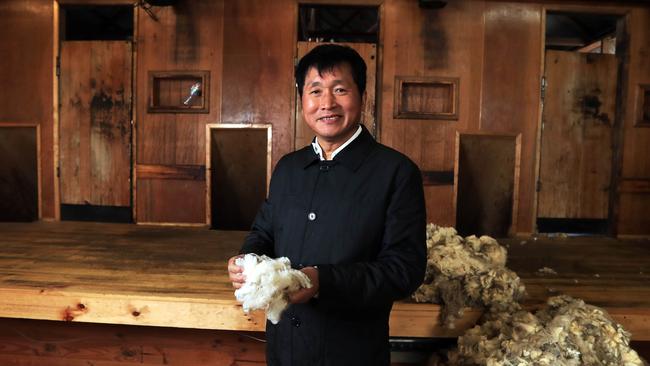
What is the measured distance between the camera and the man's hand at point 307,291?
3.17ft

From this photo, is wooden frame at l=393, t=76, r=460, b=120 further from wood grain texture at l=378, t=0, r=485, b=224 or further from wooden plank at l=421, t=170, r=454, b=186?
wooden plank at l=421, t=170, r=454, b=186

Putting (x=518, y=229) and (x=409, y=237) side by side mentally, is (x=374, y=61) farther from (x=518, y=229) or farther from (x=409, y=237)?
(x=409, y=237)

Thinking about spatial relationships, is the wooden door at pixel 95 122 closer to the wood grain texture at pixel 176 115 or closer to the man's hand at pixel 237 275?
the wood grain texture at pixel 176 115

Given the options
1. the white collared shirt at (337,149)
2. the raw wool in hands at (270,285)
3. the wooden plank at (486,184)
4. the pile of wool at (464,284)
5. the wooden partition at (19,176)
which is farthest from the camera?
the wooden partition at (19,176)

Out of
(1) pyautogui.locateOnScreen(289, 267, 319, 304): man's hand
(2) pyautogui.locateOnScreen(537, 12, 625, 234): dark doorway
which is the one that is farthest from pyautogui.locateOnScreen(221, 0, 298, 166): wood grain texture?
(1) pyautogui.locateOnScreen(289, 267, 319, 304): man's hand

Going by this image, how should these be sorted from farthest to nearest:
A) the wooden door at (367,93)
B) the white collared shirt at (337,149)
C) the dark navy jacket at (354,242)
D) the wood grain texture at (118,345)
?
the wooden door at (367,93)
the wood grain texture at (118,345)
the white collared shirt at (337,149)
the dark navy jacket at (354,242)

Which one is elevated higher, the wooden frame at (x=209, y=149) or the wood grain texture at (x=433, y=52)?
the wood grain texture at (x=433, y=52)

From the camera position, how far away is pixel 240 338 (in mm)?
2006

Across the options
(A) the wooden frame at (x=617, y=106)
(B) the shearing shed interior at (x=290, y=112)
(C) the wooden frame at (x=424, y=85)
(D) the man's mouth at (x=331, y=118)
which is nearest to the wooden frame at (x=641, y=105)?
(B) the shearing shed interior at (x=290, y=112)

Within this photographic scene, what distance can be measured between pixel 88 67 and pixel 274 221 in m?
3.55

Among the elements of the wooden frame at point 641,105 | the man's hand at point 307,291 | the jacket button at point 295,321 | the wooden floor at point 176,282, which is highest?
the wooden frame at point 641,105

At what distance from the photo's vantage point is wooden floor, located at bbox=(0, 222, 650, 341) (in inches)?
70.9

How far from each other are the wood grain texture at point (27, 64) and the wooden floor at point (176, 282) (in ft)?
4.79

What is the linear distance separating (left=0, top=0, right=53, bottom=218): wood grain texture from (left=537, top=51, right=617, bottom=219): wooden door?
4.65 metres
